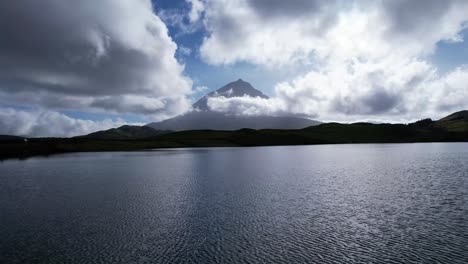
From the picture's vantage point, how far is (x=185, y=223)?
37438mm

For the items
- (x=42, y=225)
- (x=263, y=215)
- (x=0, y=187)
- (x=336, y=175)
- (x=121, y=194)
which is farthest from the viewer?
(x=336, y=175)

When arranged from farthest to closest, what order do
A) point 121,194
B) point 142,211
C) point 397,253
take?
point 121,194
point 142,211
point 397,253

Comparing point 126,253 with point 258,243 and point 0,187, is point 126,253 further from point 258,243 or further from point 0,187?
point 0,187

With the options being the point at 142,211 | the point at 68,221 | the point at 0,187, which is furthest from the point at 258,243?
the point at 0,187

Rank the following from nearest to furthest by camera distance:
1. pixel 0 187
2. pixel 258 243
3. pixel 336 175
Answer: pixel 258 243 → pixel 0 187 → pixel 336 175

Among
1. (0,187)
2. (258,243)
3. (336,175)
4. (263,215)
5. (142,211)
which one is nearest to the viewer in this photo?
(258,243)

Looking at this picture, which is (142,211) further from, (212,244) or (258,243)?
(258,243)

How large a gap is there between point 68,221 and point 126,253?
595 inches

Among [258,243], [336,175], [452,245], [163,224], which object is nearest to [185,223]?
[163,224]

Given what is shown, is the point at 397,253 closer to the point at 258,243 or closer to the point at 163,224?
the point at 258,243

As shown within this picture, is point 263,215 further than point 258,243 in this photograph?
Yes

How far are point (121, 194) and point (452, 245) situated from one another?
4855cm

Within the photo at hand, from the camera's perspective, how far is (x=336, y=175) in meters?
77.7

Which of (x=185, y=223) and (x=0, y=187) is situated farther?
(x=0, y=187)
